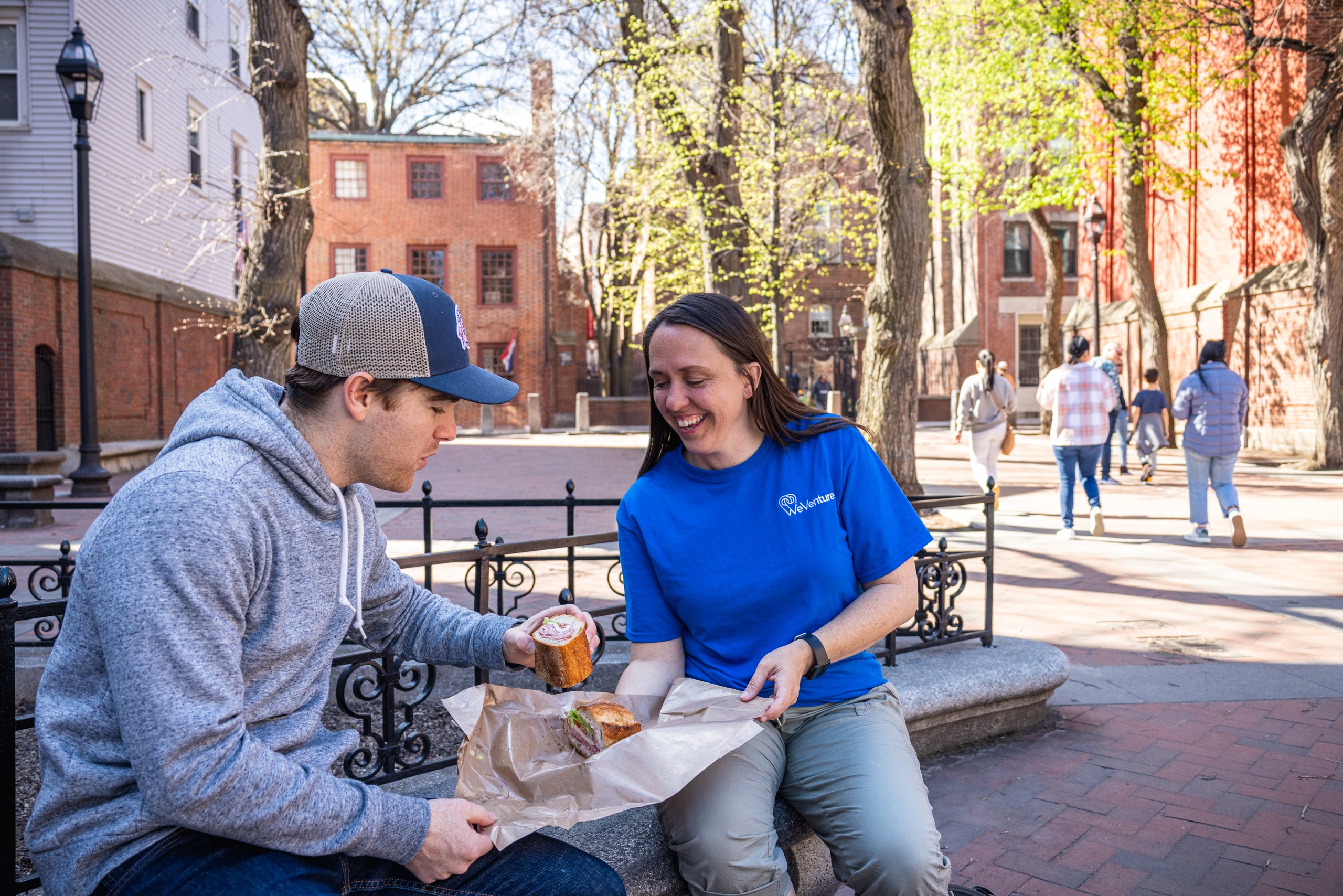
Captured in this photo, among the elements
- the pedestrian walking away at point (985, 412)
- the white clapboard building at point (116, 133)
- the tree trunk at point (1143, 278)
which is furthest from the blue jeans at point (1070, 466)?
the white clapboard building at point (116, 133)

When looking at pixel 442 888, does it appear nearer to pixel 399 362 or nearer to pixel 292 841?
pixel 292 841

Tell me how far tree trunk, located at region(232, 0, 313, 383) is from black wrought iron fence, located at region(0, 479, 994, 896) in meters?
2.43

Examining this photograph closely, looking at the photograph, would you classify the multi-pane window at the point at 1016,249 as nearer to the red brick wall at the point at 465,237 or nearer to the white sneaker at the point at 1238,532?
the red brick wall at the point at 465,237

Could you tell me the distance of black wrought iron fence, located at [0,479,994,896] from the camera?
2.28 m

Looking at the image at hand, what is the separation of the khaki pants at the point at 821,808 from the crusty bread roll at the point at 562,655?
43 cm

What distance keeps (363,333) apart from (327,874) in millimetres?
981

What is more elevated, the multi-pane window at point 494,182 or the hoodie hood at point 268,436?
the multi-pane window at point 494,182

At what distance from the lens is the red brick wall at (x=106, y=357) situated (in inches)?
588

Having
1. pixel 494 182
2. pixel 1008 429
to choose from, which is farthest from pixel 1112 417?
pixel 494 182

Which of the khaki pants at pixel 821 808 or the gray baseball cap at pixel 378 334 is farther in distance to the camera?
the khaki pants at pixel 821 808

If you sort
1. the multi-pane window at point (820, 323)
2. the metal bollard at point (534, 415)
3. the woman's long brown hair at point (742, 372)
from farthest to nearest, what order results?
the multi-pane window at point (820, 323)
the metal bollard at point (534, 415)
the woman's long brown hair at point (742, 372)

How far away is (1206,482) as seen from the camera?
374 inches

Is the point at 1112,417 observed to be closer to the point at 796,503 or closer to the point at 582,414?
the point at 796,503

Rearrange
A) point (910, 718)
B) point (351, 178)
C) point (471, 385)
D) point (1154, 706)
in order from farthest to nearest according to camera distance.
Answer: point (351, 178), point (1154, 706), point (910, 718), point (471, 385)
